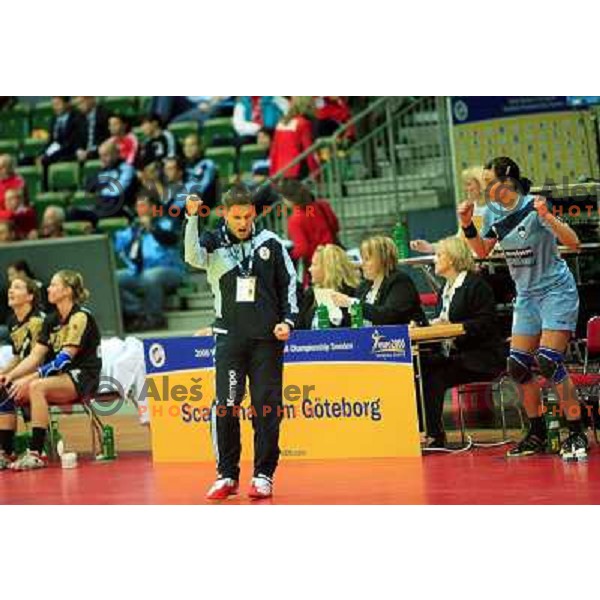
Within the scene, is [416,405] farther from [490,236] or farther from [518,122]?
[518,122]

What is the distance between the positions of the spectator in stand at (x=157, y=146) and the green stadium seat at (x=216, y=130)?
1.90ft

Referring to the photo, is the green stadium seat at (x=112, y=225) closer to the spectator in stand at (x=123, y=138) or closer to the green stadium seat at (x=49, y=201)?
Answer: the spectator in stand at (x=123, y=138)

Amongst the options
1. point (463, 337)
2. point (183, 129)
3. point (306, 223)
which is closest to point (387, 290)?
point (463, 337)

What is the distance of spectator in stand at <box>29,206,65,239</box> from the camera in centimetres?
1480

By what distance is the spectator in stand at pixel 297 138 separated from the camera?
14.2m

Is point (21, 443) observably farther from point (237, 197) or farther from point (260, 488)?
point (237, 197)

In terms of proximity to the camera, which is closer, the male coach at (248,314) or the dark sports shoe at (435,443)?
the male coach at (248,314)

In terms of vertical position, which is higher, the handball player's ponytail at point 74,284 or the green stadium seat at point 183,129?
the green stadium seat at point 183,129

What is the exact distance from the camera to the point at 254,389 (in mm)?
7387

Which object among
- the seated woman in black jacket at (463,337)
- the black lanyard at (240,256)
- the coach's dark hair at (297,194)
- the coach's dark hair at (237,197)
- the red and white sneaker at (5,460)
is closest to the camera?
the coach's dark hair at (237,197)

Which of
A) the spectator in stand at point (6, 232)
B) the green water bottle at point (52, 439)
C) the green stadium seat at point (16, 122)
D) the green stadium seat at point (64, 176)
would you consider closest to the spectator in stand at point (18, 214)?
the spectator in stand at point (6, 232)

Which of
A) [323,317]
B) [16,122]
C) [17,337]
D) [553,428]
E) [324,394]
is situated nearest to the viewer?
[553,428]

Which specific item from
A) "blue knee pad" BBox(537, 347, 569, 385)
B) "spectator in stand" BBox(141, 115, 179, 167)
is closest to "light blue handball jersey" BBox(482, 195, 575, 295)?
"blue knee pad" BBox(537, 347, 569, 385)

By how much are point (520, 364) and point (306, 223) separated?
359 centimetres
